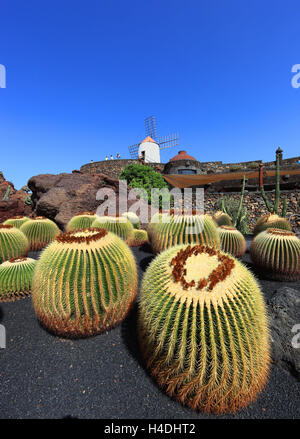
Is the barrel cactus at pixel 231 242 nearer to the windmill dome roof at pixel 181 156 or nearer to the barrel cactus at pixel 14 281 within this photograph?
the barrel cactus at pixel 14 281

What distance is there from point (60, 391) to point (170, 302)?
1473 millimetres

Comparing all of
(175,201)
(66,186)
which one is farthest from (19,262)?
(175,201)

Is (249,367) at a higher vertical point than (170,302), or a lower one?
lower

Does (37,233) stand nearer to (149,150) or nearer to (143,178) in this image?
(143,178)

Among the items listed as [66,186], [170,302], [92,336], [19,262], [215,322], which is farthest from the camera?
[66,186]

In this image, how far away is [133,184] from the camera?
18641 mm

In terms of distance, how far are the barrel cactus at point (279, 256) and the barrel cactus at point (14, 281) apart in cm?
503

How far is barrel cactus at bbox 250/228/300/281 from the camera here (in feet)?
15.0

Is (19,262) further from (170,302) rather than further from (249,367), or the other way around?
(249,367)

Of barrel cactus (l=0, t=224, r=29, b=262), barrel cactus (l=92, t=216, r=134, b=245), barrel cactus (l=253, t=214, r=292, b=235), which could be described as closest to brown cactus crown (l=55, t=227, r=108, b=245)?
barrel cactus (l=92, t=216, r=134, b=245)

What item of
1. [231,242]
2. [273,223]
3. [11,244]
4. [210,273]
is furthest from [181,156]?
[210,273]

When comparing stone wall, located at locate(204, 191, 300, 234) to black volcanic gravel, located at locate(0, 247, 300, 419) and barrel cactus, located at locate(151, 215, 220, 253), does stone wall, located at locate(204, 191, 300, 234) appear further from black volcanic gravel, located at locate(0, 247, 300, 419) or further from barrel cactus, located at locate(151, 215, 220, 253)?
black volcanic gravel, located at locate(0, 247, 300, 419)

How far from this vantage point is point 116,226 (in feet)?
19.8

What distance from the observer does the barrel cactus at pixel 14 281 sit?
Result: 3752 millimetres
